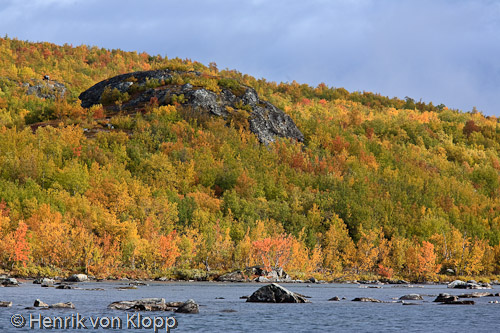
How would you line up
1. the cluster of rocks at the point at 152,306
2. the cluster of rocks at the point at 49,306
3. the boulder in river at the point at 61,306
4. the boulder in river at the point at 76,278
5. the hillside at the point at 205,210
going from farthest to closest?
the hillside at the point at 205,210 < the boulder in river at the point at 76,278 < the cluster of rocks at the point at 152,306 < the boulder in river at the point at 61,306 < the cluster of rocks at the point at 49,306

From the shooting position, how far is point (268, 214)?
15212 centimetres

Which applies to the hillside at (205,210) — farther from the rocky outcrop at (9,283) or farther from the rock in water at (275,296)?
the rock in water at (275,296)

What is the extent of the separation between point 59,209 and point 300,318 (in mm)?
81963

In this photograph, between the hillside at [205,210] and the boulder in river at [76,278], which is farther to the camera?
the hillside at [205,210]

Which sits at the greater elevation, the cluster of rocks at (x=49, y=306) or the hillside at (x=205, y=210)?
the hillside at (x=205, y=210)

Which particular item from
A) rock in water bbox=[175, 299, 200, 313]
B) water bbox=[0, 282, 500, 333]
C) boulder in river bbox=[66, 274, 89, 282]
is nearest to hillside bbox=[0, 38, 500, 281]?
boulder in river bbox=[66, 274, 89, 282]

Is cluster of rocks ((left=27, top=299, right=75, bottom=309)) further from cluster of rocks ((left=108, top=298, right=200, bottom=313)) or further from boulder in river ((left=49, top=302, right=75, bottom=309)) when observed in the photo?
cluster of rocks ((left=108, top=298, right=200, bottom=313))

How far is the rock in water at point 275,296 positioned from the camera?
2512 inches

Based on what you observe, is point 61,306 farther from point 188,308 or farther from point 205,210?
point 205,210

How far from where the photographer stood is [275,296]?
6425cm

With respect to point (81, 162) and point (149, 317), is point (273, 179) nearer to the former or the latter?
point (81, 162)

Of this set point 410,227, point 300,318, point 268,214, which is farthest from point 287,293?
point 410,227

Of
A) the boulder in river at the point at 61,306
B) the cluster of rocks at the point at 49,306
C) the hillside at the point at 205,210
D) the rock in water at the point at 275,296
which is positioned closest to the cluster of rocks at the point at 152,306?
the boulder in river at the point at 61,306

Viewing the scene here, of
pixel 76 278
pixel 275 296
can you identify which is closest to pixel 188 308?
pixel 275 296
